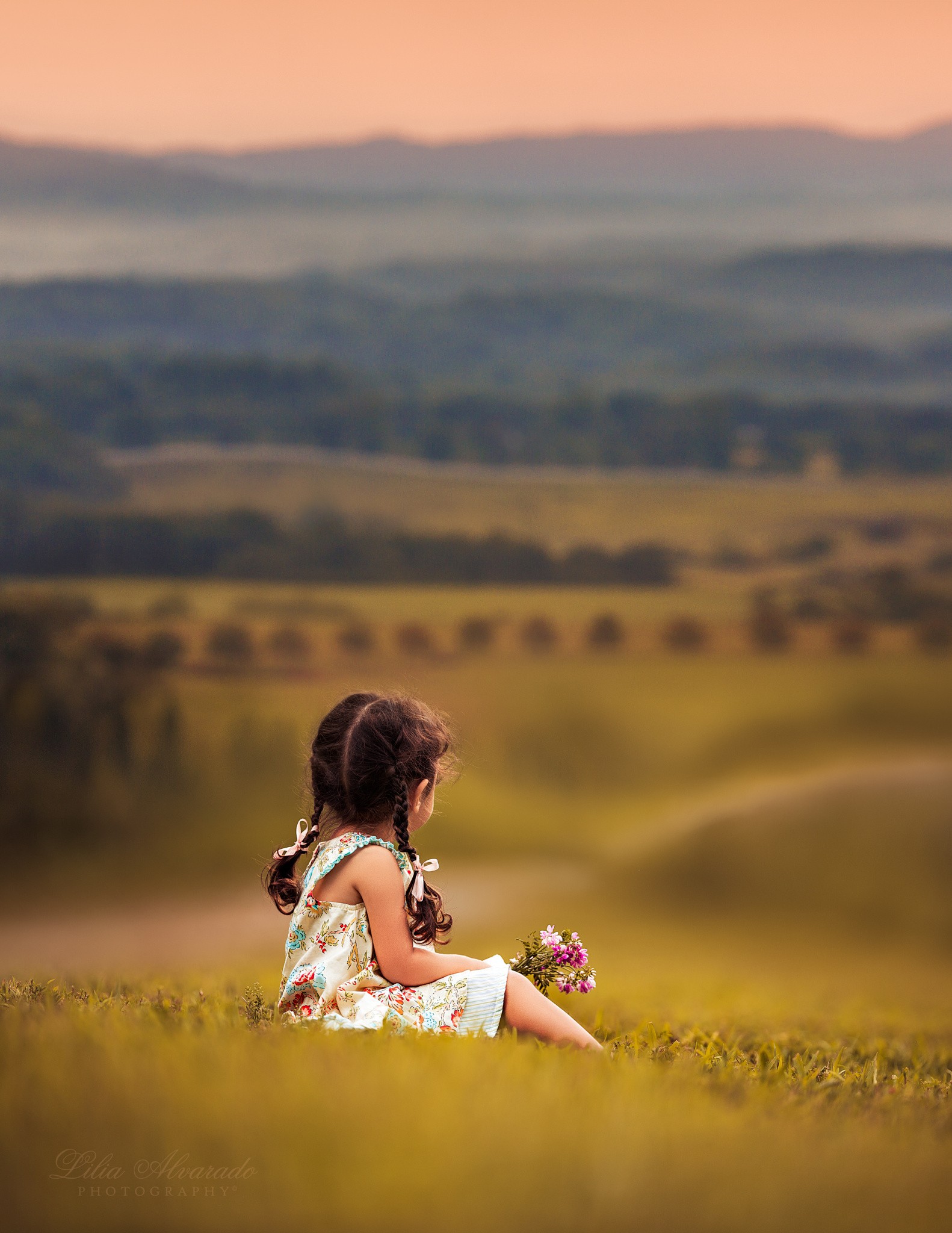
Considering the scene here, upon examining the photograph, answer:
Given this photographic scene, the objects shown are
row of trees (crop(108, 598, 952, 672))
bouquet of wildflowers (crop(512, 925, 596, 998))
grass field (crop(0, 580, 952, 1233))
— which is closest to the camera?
grass field (crop(0, 580, 952, 1233))

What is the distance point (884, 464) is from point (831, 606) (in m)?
5.79

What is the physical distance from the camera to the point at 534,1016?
3709mm

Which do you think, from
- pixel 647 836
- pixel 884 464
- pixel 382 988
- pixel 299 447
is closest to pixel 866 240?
pixel 884 464

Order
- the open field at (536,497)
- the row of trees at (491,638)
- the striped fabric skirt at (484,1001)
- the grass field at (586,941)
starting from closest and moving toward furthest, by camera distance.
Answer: the grass field at (586,941), the striped fabric skirt at (484,1001), the row of trees at (491,638), the open field at (536,497)

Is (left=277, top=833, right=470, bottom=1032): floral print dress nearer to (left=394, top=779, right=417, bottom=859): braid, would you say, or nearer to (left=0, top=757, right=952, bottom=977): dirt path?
(left=394, top=779, right=417, bottom=859): braid

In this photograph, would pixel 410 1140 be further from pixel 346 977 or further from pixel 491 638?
pixel 491 638

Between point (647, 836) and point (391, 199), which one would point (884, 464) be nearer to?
point (647, 836)

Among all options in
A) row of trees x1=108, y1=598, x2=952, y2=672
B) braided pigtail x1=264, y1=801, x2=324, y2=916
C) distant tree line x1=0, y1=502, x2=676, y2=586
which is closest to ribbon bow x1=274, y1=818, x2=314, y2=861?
braided pigtail x1=264, y1=801, x2=324, y2=916

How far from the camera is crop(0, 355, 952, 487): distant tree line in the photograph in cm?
3359

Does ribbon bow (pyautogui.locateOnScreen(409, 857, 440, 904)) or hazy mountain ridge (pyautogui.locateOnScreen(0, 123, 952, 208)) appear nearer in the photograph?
ribbon bow (pyautogui.locateOnScreen(409, 857, 440, 904))

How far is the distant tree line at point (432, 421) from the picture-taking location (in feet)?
110

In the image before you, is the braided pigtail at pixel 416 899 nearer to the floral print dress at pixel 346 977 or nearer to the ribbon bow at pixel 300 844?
the floral print dress at pixel 346 977

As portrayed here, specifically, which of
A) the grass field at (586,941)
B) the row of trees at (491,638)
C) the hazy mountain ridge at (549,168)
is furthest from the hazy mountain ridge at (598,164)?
the row of trees at (491,638)

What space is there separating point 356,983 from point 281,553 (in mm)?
28179
